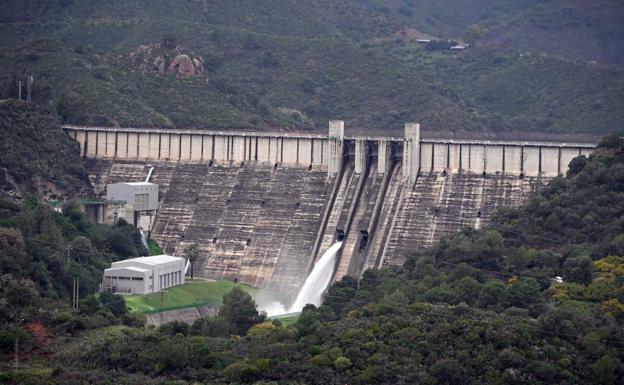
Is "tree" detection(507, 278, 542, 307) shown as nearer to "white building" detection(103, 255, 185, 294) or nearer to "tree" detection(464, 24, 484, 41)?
"white building" detection(103, 255, 185, 294)

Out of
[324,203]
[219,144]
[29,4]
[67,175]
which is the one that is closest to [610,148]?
[324,203]

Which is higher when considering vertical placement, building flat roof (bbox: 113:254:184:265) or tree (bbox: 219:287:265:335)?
building flat roof (bbox: 113:254:184:265)

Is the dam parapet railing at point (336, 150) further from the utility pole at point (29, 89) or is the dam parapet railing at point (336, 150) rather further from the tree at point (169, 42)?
the tree at point (169, 42)

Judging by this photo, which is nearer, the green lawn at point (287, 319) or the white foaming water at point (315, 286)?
the green lawn at point (287, 319)

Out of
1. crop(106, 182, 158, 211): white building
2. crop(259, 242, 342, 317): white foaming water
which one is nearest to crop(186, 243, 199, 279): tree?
crop(106, 182, 158, 211): white building

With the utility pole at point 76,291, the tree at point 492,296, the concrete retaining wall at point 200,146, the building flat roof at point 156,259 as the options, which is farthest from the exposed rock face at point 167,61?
the tree at point 492,296

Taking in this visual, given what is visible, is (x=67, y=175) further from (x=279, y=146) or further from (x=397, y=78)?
(x=397, y=78)
